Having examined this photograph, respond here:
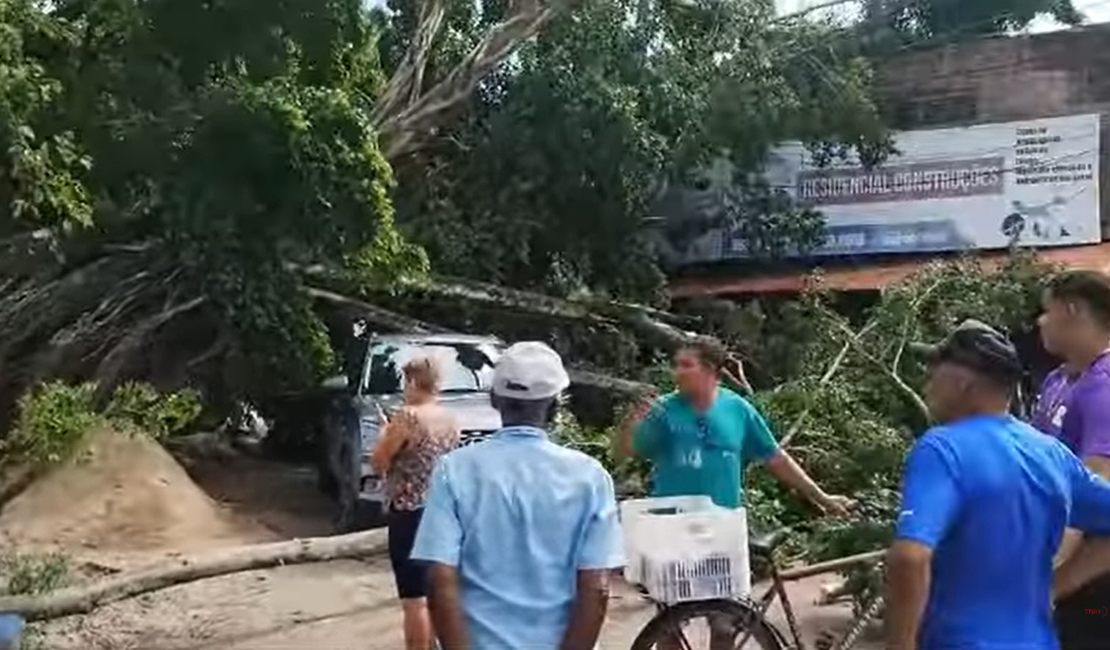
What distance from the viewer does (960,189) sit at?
19.7 m

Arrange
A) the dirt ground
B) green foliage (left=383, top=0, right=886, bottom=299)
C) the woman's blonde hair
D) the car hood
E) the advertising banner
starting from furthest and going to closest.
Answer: the advertising banner → green foliage (left=383, top=0, right=886, bottom=299) → the car hood → the dirt ground → the woman's blonde hair

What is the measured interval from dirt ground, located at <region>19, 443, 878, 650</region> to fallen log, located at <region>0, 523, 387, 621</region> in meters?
0.22

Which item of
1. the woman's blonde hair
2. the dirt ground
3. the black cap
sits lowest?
the dirt ground

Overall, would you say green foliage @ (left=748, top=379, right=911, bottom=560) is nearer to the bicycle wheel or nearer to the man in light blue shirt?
the bicycle wheel

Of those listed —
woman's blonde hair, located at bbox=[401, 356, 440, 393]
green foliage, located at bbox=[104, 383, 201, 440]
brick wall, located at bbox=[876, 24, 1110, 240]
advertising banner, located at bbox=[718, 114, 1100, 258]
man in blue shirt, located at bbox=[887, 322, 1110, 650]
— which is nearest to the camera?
man in blue shirt, located at bbox=[887, 322, 1110, 650]

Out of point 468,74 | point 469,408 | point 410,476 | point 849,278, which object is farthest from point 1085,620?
point 849,278

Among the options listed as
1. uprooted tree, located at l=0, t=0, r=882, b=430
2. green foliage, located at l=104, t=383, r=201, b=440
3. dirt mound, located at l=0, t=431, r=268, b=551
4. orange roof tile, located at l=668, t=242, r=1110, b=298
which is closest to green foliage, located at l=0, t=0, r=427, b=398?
uprooted tree, located at l=0, t=0, r=882, b=430

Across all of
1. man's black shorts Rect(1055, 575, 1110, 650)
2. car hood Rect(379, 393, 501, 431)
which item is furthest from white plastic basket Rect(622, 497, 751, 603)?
car hood Rect(379, 393, 501, 431)

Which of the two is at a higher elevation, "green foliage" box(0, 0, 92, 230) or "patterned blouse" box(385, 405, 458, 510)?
"green foliage" box(0, 0, 92, 230)

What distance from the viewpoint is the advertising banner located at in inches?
738

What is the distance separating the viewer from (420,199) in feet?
60.8

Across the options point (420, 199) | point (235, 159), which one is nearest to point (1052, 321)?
point (235, 159)

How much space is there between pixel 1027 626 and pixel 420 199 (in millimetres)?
15851

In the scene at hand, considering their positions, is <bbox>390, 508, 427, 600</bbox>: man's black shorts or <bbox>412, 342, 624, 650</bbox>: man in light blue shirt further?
<bbox>390, 508, 427, 600</bbox>: man's black shorts
